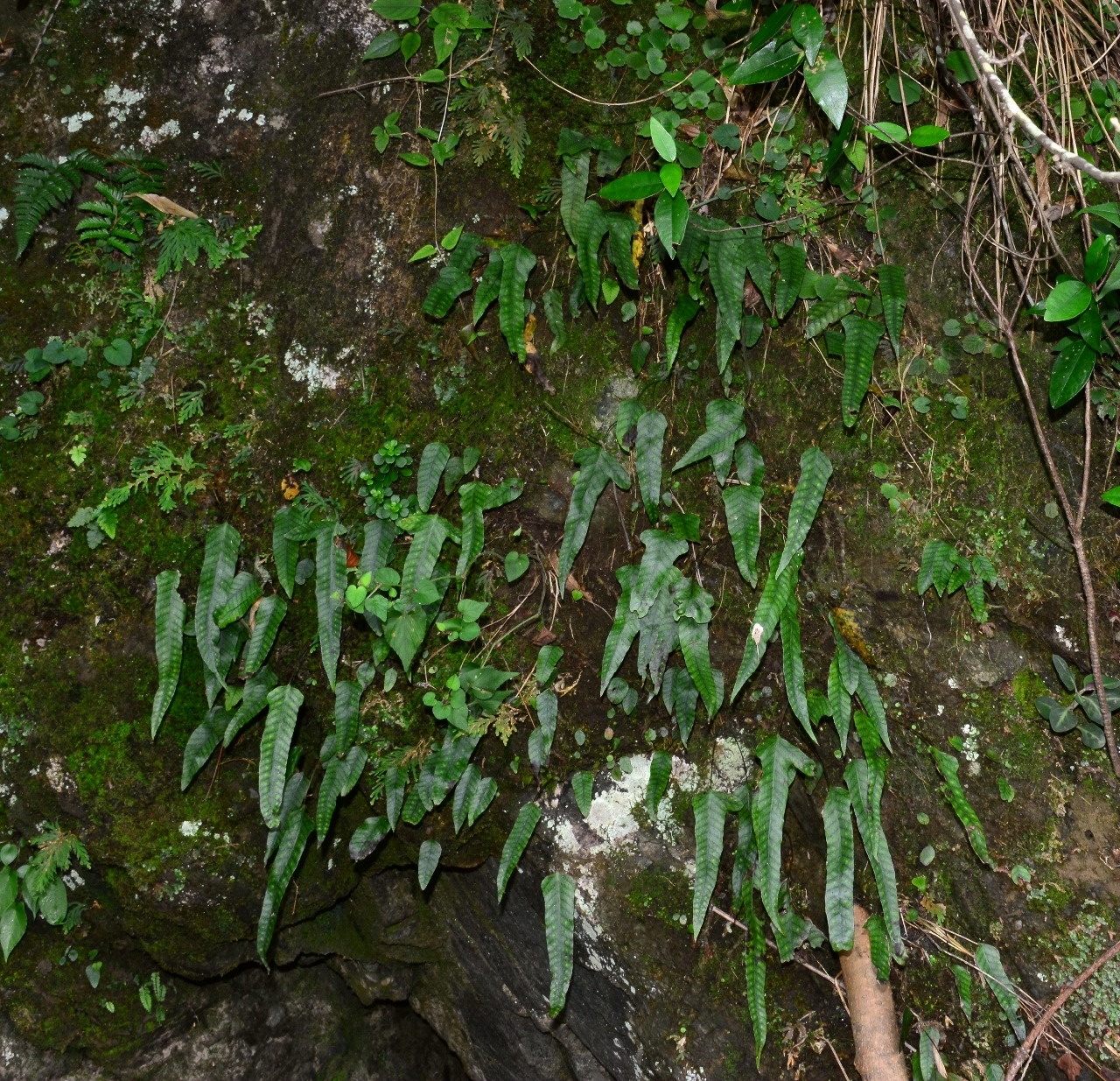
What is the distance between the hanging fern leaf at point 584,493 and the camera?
2961mm

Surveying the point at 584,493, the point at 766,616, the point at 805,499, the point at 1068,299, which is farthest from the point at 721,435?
the point at 1068,299

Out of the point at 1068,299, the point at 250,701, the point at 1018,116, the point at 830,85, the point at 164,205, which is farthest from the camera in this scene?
the point at 164,205

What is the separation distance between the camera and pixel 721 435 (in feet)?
9.72

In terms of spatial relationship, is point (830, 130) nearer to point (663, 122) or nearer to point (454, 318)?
point (663, 122)

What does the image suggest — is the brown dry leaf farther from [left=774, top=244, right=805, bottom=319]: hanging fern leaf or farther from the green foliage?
the green foliage

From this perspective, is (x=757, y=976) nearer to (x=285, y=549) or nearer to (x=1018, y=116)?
(x=285, y=549)

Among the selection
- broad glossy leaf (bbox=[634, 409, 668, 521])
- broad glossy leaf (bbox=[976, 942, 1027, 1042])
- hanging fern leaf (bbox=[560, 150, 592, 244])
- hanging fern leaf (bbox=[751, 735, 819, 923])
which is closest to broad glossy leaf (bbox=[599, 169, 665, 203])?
hanging fern leaf (bbox=[560, 150, 592, 244])

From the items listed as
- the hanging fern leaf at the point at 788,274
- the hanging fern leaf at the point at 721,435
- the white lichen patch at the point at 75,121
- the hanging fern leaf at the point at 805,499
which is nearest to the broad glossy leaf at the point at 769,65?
the hanging fern leaf at the point at 788,274

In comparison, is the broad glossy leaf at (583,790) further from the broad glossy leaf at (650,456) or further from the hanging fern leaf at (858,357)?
the hanging fern leaf at (858,357)

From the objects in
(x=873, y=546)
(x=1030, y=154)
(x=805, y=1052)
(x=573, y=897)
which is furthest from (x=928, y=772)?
(x=1030, y=154)

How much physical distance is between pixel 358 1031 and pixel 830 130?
13.5 feet

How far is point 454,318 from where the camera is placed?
313 cm

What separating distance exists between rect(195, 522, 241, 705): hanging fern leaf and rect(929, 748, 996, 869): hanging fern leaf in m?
2.52

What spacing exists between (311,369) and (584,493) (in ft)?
3.73
